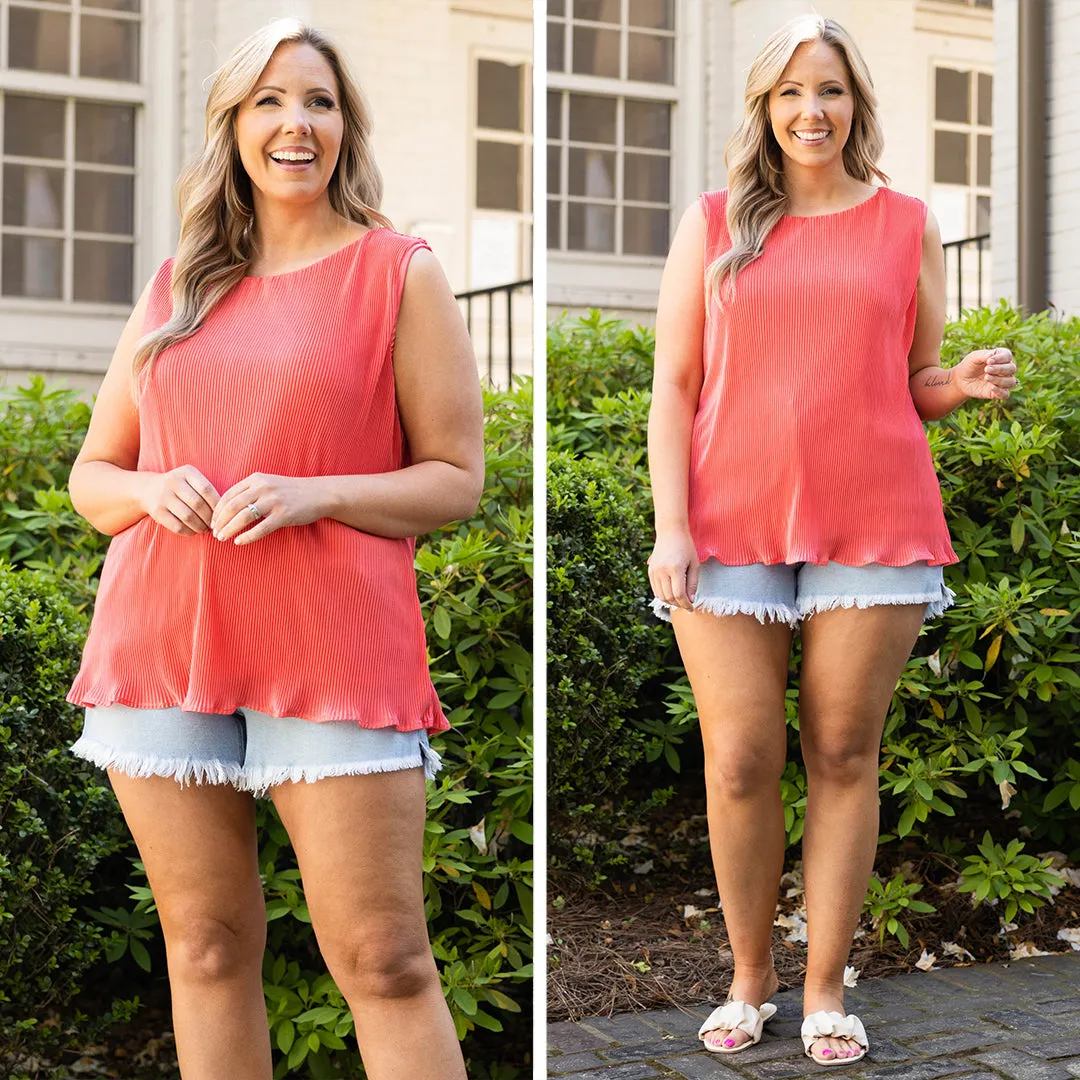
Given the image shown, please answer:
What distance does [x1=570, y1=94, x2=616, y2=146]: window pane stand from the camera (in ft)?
7.94

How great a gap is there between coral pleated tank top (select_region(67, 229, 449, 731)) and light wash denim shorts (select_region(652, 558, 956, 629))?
63 cm

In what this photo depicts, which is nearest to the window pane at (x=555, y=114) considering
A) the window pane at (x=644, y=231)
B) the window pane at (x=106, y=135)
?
the window pane at (x=644, y=231)

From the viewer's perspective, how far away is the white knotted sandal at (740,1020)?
2098 mm

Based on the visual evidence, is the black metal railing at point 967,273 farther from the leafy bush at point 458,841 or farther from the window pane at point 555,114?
the leafy bush at point 458,841

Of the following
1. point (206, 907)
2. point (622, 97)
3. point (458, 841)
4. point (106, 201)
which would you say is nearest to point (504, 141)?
point (622, 97)

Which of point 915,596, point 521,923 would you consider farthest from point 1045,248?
point 521,923

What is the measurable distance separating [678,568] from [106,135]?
223 centimetres

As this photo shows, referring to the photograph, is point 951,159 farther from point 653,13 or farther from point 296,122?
point 296,122

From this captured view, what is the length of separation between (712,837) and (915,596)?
0.54 meters

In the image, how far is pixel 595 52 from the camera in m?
2.36

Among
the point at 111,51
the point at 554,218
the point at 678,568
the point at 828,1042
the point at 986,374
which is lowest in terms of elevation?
the point at 828,1042

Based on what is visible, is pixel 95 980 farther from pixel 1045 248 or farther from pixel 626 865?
pixel 1045 248

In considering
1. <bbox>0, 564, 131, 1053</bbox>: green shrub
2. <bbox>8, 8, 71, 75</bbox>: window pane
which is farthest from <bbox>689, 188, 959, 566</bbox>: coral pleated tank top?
<bbox>8, 8, 71, 75</bbox>: window pane

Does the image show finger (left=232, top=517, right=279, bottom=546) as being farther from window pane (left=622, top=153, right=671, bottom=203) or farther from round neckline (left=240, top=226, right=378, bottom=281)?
window pane (left=622, top=153, right=671, bottom=203)
